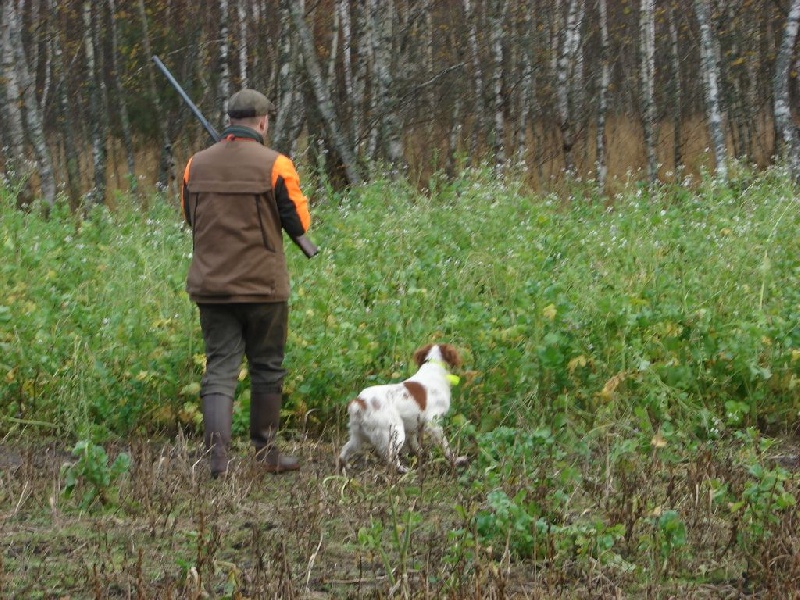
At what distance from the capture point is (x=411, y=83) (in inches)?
816

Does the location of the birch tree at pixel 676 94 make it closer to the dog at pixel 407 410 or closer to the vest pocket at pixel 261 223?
the dog at pixel 407 410

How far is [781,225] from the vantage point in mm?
8312

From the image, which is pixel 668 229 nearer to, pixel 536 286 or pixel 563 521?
pixel 536 286

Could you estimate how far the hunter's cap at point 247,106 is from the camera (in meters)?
5.68

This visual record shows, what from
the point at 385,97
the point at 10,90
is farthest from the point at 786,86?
the point at 10,90

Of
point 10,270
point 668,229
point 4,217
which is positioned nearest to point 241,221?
point 10,270

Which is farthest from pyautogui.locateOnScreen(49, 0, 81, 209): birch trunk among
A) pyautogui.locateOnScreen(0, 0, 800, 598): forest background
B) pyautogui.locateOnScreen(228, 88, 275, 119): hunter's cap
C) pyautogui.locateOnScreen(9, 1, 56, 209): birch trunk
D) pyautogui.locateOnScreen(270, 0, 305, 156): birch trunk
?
pyautogui.locateOnScreen(228, 88, 275, 119): hunter's cap

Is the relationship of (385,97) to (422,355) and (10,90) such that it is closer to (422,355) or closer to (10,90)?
(10,90)

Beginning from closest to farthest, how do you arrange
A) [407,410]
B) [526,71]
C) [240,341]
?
[407,410] → [240,341] → [526,71]

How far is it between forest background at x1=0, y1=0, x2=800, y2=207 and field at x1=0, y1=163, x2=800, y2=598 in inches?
234

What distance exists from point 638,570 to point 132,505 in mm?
2068

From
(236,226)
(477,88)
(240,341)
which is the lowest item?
(240,341)

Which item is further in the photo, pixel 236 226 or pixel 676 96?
pixel 676 96

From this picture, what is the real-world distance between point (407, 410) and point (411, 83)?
15.8 meters
